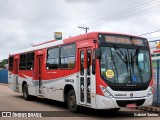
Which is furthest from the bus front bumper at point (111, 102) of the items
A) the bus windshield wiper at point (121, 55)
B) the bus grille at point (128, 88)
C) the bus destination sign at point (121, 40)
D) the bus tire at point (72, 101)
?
the bus destination sign at point (121, 40)

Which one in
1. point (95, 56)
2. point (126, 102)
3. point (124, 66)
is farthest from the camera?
point (124, 66)

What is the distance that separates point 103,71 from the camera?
11.9 m

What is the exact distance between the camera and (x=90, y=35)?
12609 mm

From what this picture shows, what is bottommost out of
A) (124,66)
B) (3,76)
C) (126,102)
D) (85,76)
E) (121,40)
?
(126,102)

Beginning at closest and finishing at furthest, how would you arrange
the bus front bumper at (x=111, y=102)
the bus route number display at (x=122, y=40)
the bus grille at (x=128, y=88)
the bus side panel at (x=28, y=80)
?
the bus front bumper at (x=111, y=102) < the bus grille at (x=128, y=88) < the bus route number display at (x=122, y=40) < the bus side panel at (x=28, y=80)

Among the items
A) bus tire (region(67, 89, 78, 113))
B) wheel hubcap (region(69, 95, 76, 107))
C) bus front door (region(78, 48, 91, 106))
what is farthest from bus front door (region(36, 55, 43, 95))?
bus front door (region(78, 48, 91, 106))

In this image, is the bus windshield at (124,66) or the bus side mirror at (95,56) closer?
the bus side mirror at (95,56)

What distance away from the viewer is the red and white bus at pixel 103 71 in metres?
11.8

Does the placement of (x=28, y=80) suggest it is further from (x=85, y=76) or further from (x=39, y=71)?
(x=85, y=76)

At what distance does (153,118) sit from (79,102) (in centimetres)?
280

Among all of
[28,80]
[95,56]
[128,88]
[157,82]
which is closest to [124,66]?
[128,88]

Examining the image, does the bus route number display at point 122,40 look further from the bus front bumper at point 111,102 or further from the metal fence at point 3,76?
the metal fence at point 3,76

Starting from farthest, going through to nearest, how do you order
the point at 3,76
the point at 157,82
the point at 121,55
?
the point at 3,76, the point at 157,82, the point at 121,55

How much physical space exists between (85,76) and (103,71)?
3.52 feet
